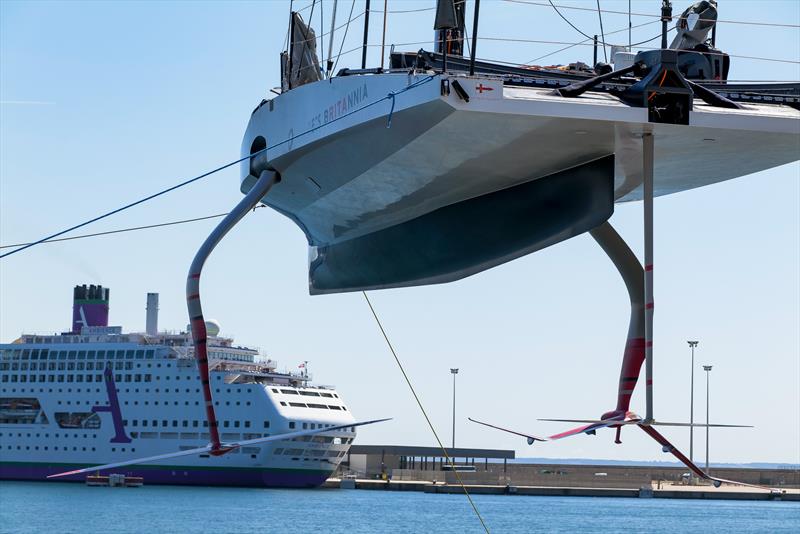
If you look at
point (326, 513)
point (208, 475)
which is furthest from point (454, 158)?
point (208, 475)

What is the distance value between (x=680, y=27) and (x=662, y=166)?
1413mm

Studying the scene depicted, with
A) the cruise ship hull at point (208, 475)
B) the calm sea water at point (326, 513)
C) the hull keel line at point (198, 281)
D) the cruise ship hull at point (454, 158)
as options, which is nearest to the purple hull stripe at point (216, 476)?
the cruise ship hull at point (208, 475)

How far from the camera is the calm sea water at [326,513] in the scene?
2144 inches

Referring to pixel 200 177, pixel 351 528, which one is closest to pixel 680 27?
pixel 200 177

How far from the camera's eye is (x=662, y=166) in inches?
480

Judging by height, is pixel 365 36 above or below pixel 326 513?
above

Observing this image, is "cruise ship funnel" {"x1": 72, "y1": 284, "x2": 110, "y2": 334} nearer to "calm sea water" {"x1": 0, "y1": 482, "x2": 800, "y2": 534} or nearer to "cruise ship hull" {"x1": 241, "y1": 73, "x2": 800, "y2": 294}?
"calm sea water" {"x1": 0, "y1": 482, "x2": 800, "y2": 534}

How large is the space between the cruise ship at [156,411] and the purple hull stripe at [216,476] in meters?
0.08

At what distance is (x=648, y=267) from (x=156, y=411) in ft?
214

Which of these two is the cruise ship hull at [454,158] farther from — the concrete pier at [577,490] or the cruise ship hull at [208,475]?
the concrete pier at [577,490]

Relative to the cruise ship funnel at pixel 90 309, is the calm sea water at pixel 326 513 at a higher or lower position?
lower

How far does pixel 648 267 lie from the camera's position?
412 inches

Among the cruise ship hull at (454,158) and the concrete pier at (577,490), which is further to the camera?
the concrete pier at (577,490)

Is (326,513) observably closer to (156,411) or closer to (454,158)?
(156,411)
